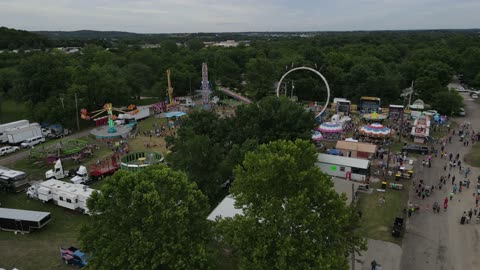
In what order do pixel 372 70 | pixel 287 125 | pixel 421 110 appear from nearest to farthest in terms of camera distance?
pixel 287 125 → pixel 421 110 → pixel 372 70

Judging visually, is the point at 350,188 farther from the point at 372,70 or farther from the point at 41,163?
the point at 372,70

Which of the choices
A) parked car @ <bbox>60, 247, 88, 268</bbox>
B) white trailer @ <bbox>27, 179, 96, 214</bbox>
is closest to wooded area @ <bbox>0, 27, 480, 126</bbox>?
white trailer @ <bbox>27, 179, 96, 214</bbox>

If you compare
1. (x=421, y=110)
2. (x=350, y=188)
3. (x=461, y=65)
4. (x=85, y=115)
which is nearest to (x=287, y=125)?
(x=350, y=188)

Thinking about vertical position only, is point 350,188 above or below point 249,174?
below

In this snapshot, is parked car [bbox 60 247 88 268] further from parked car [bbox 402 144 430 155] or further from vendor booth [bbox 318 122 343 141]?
parked car [bbox 402 144 430 155]

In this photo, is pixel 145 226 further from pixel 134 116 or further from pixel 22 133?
pixel 134 116

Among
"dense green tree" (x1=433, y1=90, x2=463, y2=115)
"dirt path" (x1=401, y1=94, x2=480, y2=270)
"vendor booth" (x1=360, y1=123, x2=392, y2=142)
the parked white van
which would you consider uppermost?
"dense green tree" (x1=433, y1=90, x2=463, y2=115)

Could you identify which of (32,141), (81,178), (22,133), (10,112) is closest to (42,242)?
(81,178)
